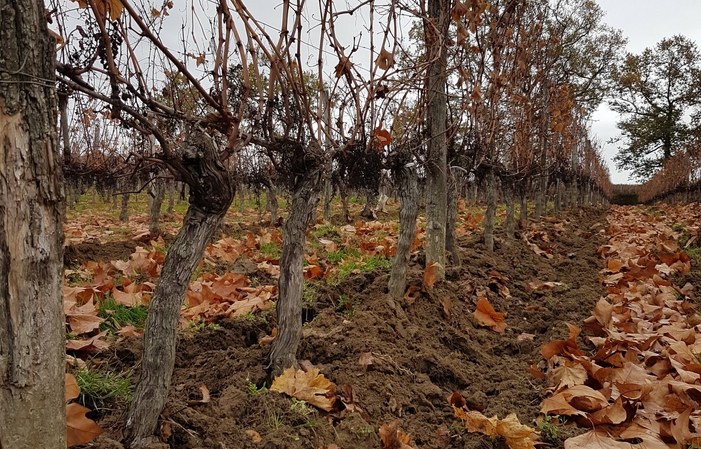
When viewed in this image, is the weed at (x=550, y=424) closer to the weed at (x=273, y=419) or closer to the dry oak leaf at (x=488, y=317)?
the weed at (x=273, y=419)

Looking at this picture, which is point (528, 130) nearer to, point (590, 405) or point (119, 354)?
point (590, 405)

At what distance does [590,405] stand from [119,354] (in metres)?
2.45

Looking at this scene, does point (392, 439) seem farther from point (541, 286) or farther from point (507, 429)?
point (541, 286)

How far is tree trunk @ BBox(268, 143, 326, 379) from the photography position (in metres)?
2.31

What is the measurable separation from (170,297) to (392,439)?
106 cm

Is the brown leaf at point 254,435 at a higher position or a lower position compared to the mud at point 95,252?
lower

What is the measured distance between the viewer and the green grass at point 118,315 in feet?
10.3

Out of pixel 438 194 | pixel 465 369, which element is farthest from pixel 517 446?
pixel 438 194

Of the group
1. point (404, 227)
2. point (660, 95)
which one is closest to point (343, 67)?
point (404, 227)

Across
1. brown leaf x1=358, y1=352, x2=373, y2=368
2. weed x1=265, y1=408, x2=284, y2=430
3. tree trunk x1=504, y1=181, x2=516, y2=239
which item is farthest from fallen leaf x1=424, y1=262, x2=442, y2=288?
tree trunk x1=504, y1=181, x2=516, y2=239

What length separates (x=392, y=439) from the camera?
185 cm

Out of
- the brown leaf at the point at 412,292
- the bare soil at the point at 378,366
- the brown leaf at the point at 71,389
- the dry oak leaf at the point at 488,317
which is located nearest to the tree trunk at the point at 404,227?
the brown leaf at the point at 412,292

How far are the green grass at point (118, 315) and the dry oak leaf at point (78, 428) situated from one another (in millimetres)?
1692

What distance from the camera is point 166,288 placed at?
1704mm
